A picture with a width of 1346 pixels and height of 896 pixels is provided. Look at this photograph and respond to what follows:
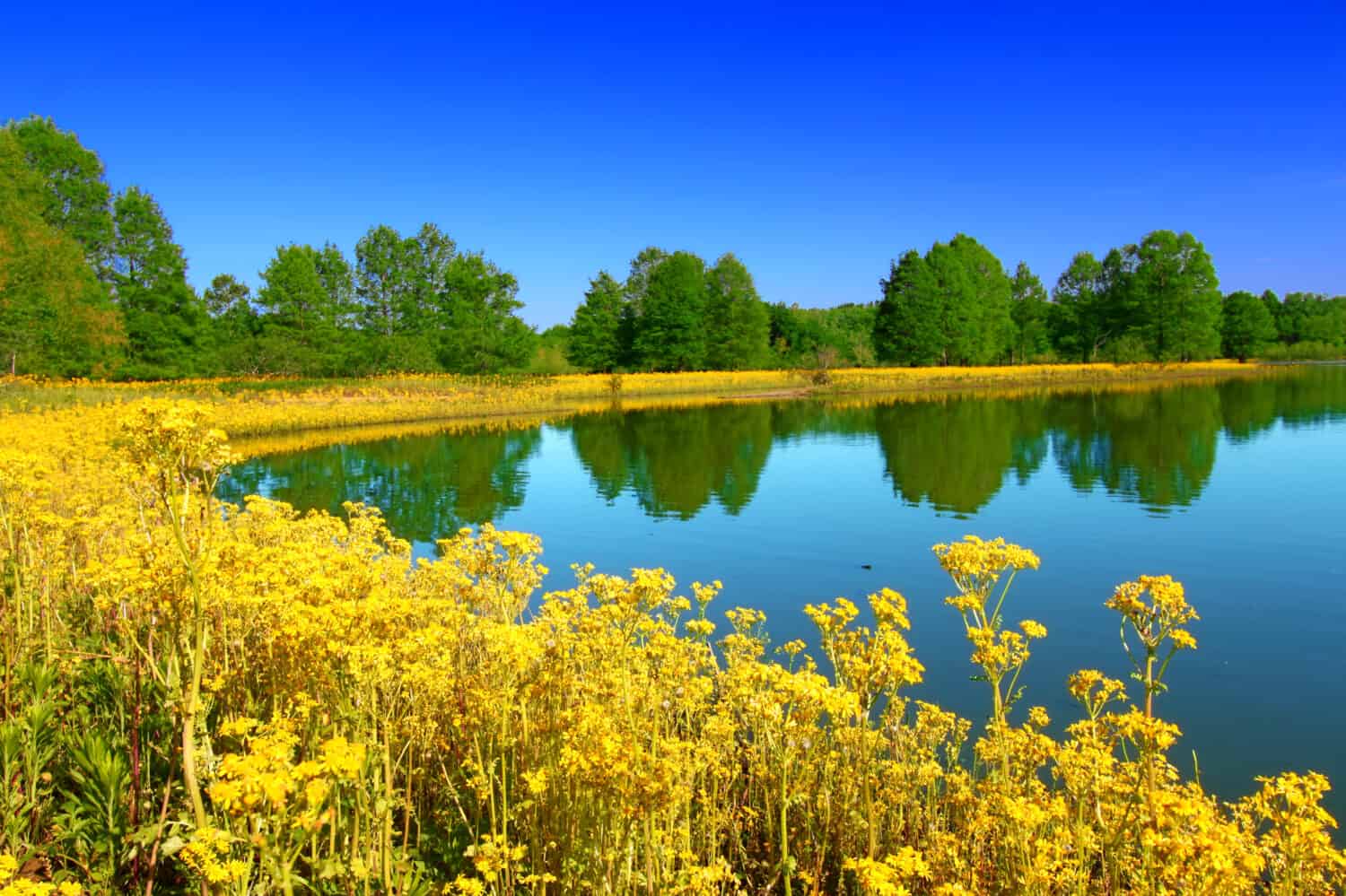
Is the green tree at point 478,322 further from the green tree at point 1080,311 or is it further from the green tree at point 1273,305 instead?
the green tree at point 1273,305

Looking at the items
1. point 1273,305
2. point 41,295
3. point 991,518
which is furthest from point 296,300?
point 1273,305

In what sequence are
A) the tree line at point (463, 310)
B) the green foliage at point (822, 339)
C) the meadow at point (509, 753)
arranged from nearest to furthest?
the meadow at point (509, 753)
the tree line at point (463, 310)
the green foliage at point (822, 339)

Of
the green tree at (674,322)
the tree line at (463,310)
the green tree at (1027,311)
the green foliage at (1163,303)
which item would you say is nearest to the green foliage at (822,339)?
the tree line at (463,310)

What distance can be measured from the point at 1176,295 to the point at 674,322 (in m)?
44.6

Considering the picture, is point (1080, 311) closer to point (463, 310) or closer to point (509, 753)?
point (463, 310)

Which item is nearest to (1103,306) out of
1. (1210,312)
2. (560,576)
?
(1210,312)

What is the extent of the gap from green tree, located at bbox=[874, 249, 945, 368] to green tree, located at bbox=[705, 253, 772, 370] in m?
11.4

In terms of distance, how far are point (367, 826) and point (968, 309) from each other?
2826 inches

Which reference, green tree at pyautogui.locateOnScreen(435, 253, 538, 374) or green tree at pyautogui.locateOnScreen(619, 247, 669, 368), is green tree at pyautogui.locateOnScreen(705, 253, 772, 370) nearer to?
green tree at pyautogui.locateOnScreen(619, 247, 669, 368)

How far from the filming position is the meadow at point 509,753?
114 inches

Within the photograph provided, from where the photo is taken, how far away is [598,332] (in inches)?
2817

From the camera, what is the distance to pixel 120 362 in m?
40.9

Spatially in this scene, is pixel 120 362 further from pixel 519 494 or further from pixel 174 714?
pixel 174 714

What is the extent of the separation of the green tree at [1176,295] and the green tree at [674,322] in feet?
131
